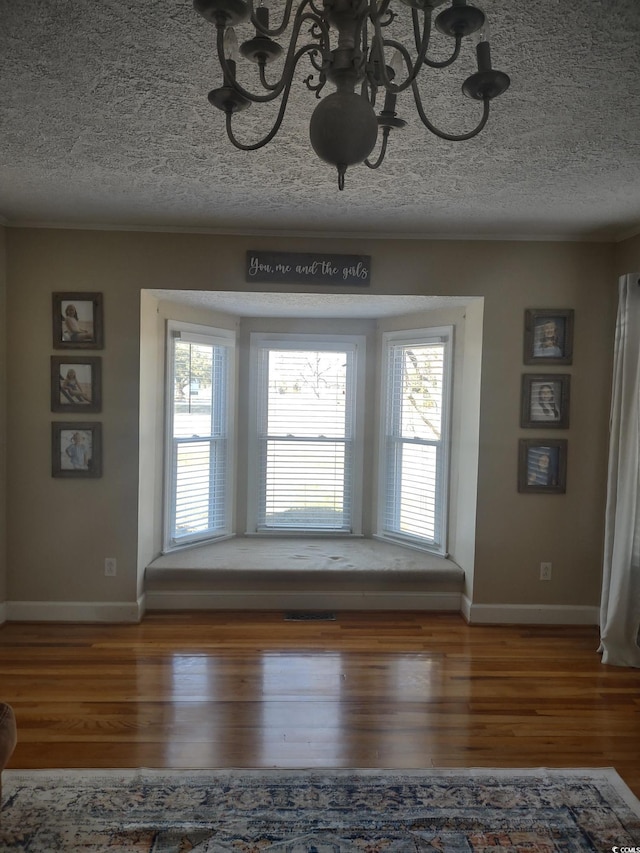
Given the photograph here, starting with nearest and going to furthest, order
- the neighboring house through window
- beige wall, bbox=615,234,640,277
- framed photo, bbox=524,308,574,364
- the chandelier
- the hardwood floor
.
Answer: the chandelier
the hardwood floor
beige wall, bbox=615,234,640,277
framed photo, bbox=524,308,574,364
the neighboring house through window

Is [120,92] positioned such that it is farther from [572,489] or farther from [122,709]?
[572,489]

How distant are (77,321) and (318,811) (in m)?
3.04

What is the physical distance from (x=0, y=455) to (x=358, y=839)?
3.02m

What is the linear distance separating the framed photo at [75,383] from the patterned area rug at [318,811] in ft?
6.94

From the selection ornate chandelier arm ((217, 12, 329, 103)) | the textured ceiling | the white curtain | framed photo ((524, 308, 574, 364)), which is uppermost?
the textured ceiling

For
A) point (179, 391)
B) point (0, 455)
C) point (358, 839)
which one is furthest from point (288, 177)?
point (358, 839)

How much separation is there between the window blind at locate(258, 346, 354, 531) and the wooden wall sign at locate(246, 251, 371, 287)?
1.08 metres

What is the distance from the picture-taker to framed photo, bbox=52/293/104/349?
355 cm

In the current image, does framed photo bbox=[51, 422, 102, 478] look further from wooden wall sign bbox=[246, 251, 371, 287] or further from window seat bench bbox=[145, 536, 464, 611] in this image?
wooden wall sign bbox=[246, 251, 371, 287]

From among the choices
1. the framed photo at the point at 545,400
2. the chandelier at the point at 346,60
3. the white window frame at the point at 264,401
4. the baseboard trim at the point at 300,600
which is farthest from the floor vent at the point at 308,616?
the chandelier at the point at 346,60

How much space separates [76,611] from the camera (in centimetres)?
366

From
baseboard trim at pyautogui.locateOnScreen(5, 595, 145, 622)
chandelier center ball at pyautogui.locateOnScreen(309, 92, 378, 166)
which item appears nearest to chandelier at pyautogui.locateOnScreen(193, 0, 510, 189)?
chandelier center ball at pyautogui.locateOnScreen(309, 92, 378, 166)

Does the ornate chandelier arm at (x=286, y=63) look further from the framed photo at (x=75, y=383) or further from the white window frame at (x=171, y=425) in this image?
the white window frame at (x=171, y=425)

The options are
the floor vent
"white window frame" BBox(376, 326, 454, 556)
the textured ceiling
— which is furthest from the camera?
"white window frame" BBox(376, 326, 454, 556)
